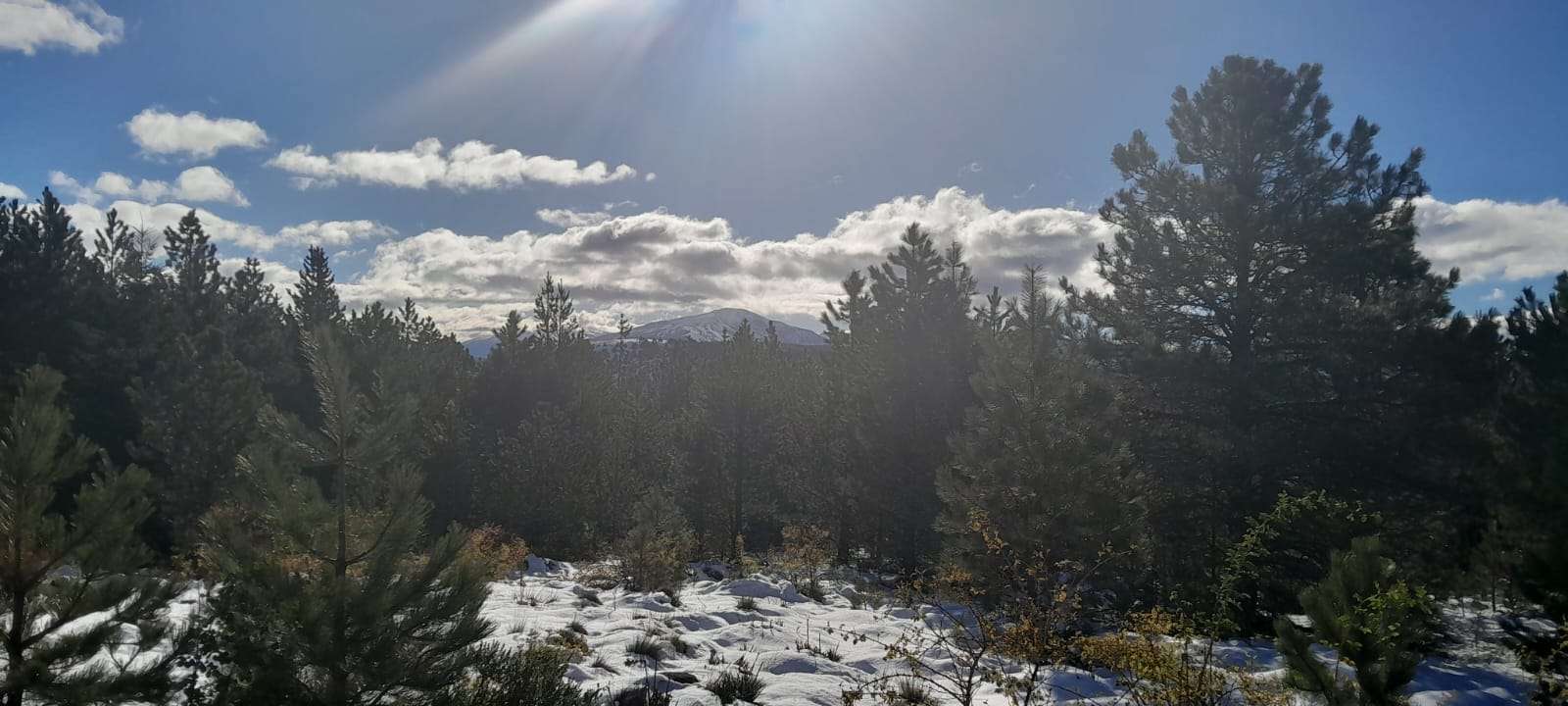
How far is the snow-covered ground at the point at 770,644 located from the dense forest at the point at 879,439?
127cm

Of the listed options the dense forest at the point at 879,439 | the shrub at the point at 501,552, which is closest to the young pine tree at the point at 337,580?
the dense forest at the point at 879,439

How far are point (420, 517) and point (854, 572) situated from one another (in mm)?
15316

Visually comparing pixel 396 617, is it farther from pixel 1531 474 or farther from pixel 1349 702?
pixel 1531 474

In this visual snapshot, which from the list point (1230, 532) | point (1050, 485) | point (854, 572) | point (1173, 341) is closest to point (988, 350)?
point (1050, 485)

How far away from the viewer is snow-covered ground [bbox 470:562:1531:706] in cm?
686

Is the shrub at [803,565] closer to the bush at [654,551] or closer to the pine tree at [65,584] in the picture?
the bush at [654,551]

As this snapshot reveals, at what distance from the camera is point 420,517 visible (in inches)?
179

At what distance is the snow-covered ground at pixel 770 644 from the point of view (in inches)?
270

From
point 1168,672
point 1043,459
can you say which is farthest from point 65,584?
point 1043,459

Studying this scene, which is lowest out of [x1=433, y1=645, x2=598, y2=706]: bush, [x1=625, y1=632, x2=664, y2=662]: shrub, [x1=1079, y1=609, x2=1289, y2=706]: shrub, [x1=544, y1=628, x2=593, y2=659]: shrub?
[x1=625, y1=632, x2=664, y2=662]: shrub

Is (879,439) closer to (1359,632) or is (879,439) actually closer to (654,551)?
(654,551)

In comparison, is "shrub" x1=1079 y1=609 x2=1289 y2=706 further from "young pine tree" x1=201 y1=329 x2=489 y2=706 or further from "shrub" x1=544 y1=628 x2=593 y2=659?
"shrub" x1=544 y1=628 x2=593 y2=659

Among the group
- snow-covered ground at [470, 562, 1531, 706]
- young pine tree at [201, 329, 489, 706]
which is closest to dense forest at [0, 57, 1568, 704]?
young pine tree at [201, 329, 489, 706]

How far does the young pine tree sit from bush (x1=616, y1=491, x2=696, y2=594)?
8.22 metres
